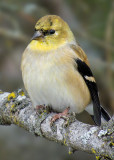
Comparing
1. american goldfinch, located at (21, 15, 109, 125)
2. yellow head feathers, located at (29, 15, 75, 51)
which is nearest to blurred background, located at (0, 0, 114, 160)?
american goldfinch, located at (21, 15, 109, 125)

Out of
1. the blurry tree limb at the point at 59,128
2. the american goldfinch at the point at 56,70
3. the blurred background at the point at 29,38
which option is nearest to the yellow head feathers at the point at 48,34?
the american goldfinch at the point at 56,70

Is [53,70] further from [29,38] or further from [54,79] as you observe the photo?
[29,38]

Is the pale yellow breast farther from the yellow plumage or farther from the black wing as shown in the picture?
the black wing

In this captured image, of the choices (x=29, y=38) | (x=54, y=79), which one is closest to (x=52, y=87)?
(x=54, y=79)

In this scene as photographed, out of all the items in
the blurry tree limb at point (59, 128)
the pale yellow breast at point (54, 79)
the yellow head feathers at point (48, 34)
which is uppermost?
the yellow head feathers at point (48, 34)

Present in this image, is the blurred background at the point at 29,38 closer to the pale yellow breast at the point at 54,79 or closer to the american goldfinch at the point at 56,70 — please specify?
the american goldfinch at the point at 56,70
